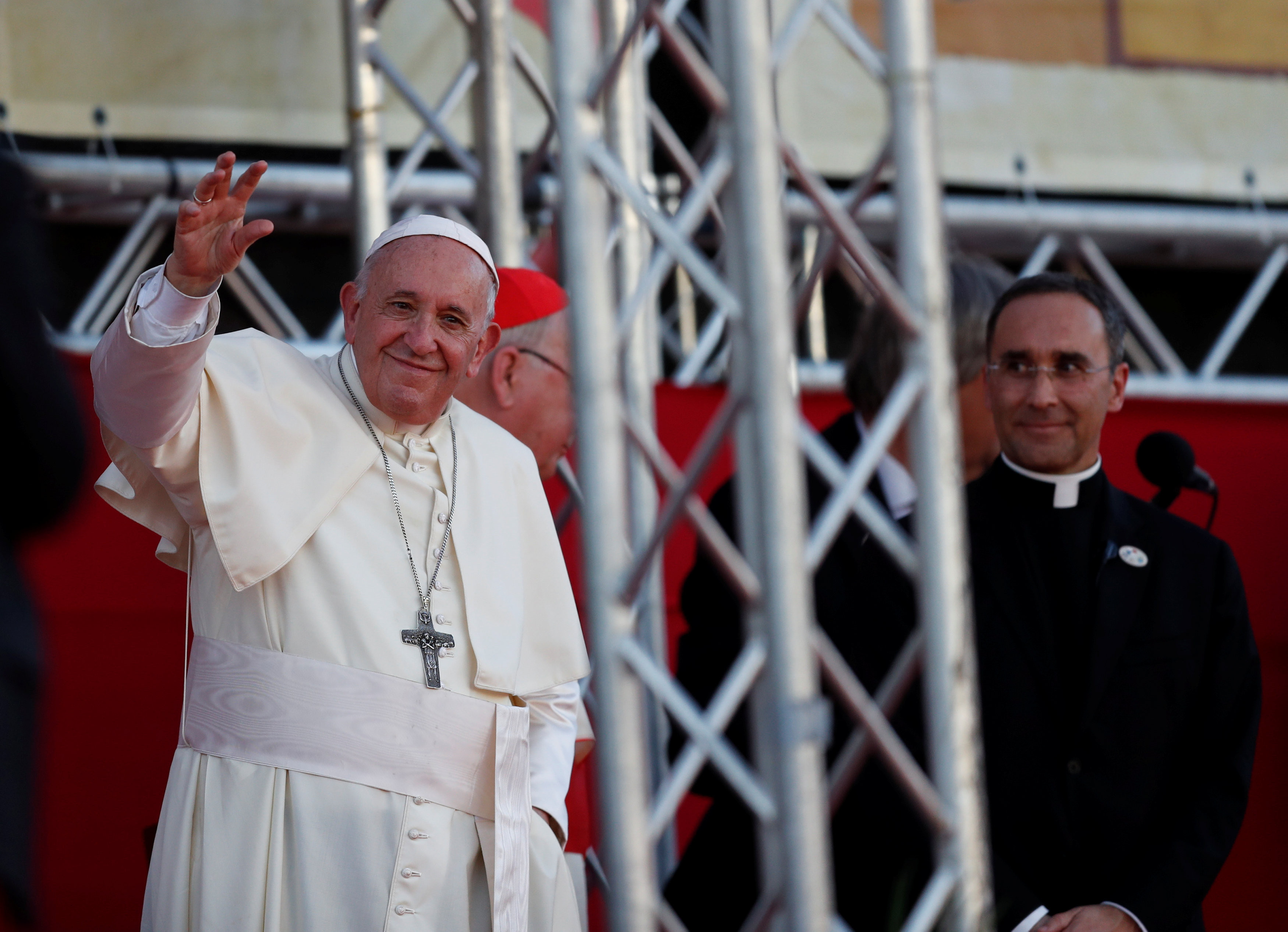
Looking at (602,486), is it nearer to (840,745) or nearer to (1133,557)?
(840,745)

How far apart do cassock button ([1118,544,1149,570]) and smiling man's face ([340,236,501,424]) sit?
4.68 ft

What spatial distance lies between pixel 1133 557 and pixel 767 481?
1362mm

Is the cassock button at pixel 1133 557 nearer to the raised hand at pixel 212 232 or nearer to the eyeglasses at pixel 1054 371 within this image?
the eyeglasses at pixel 1054 371

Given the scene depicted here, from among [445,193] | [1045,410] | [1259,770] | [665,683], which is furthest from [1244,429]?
[665,683]

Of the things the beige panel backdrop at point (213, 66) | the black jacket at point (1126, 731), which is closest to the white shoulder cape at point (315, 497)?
the black jacket at point (1126, 731)

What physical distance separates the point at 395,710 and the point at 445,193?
10.8 feet

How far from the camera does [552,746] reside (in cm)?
293

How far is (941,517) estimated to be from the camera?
2.23 m

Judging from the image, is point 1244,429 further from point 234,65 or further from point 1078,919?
point 234,65

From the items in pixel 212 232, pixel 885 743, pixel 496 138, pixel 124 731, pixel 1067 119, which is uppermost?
pixel 1067 119

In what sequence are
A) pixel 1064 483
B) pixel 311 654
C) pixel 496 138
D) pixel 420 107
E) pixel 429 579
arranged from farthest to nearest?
pixel 420 107 → pixel 496 138 → pixel 1064 483 → pixel 429 579 → pixel 311 654

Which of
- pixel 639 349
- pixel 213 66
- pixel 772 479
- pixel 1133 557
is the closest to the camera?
pixel 772 479

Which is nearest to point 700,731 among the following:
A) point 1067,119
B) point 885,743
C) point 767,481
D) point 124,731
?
point 885,743

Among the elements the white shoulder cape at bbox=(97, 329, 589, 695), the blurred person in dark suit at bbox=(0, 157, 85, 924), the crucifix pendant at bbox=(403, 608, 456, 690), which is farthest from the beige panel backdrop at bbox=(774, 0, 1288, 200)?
the blurred person in dark suit at bbox=(0, 157, 85, 924)
